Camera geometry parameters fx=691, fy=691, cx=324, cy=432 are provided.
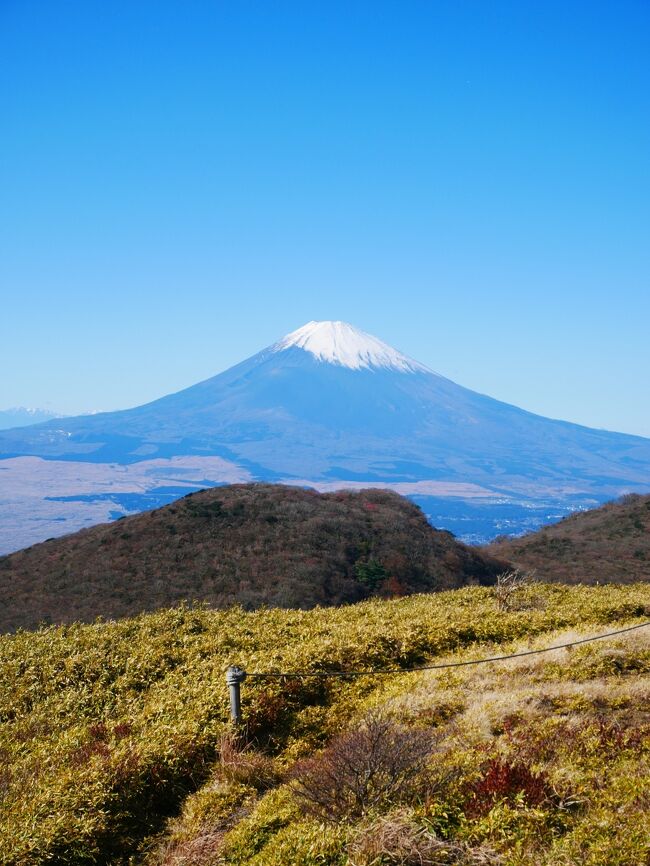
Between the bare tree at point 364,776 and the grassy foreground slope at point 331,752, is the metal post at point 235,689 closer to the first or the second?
the grassy foreground slope at point 331,752

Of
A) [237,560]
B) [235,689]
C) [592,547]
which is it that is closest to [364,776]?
[235,689]

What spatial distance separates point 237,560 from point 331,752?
26431mm

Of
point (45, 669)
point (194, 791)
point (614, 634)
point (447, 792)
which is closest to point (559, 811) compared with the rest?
point (447, 792)

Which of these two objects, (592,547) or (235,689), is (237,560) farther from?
(235,689)

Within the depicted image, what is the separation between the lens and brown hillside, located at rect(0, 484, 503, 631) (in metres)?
29.5

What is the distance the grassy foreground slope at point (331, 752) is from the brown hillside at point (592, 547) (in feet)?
87.0

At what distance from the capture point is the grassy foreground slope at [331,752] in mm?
5629

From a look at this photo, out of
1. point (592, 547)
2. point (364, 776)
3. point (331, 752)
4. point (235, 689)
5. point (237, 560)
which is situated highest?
point (364, 776)

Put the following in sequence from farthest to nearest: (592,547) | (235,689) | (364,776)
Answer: (592,547) → (235,689) → (364,776)

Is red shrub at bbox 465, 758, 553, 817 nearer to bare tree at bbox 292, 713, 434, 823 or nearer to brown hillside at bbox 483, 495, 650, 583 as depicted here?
bare tree at bbox 292, 713, 434, 823

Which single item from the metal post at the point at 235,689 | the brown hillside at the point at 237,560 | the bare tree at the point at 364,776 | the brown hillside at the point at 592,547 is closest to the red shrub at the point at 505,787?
the bare tree at the point at 364,776

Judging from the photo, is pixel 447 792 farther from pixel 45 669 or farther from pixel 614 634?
pixel 45 669

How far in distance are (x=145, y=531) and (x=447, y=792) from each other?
32.5 metres

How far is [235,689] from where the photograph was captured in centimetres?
843
